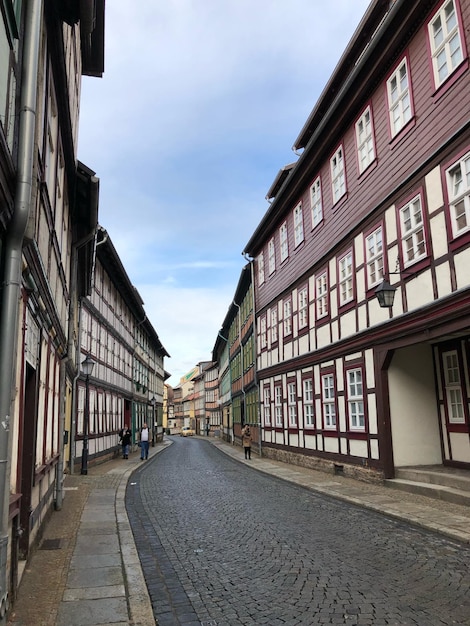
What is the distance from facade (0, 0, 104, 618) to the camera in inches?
175

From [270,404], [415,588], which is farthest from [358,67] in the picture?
[270,404]

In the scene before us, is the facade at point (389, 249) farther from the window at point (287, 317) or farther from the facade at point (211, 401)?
the facade at point (211, 401)

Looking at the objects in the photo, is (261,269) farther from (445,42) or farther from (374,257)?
(445,42)

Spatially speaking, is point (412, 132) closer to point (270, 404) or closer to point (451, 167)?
point (451, 167)

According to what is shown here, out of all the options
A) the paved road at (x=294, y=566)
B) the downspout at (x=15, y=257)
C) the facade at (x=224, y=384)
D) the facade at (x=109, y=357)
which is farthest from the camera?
the facade at (x=224, y=384)

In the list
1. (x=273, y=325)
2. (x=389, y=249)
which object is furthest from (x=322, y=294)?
(x=273, y=325)

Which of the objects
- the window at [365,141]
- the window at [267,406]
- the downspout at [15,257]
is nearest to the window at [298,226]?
the window at [365,141]

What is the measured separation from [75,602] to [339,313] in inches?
485

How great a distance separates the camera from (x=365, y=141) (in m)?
14.6

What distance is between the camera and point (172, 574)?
21.0ft

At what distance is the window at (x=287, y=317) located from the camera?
70.9 ft

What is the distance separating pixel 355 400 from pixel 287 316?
7.40 m

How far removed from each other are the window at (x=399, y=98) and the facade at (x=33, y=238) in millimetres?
6814

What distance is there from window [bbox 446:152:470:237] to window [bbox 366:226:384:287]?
10.0 ft
